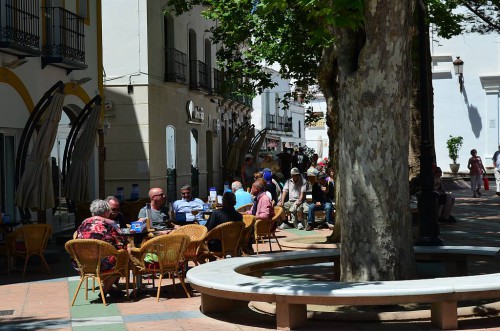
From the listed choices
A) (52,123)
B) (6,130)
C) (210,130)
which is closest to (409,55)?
(52,123)

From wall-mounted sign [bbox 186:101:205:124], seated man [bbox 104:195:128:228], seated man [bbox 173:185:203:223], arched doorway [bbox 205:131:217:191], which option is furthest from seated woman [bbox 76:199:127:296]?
arched doorway [bbox 205:131:217:191]

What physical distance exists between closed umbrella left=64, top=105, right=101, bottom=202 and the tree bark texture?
10195 mm

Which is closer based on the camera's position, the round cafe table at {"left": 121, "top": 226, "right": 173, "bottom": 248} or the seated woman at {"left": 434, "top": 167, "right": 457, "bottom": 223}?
the round cafe table at {"left": 121, "top": 226, "right": 173, "bottom": 248}

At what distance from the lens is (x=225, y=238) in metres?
13.0

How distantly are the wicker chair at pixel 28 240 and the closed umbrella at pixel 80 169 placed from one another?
4908 mm

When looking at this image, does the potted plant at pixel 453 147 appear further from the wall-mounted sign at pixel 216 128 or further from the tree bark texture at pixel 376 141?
the tree bark texture at pixel 376 141

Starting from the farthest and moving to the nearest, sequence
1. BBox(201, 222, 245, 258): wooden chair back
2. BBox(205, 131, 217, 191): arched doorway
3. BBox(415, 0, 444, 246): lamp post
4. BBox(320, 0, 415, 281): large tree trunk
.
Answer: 1. BBox(205, 131, 217, 191): arched doorway
2. BBox(415, 0, 444, 246): lamp post
3. BBox(201, 222, 245, 258): wooden chair back
4. BBox(320, 0, 415, 281): large tree trunk

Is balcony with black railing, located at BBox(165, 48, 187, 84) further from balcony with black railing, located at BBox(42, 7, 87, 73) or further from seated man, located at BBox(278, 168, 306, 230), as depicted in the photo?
seated man, located at BBox(278, 168, 306, 230)

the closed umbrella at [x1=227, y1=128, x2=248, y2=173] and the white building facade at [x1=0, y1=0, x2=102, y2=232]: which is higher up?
the white building facade at [x1=0, y1=0, x2=102, y2=232]

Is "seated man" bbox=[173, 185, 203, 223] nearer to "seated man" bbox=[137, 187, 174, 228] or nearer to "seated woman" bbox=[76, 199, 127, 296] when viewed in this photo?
"seated man" bbox=[137, 187, 174, 228]

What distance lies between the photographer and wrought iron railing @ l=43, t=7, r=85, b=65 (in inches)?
811

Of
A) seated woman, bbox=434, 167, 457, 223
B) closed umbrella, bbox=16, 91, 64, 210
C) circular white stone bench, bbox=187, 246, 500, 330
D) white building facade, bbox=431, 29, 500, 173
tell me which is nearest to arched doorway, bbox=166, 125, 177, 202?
seated woman, bbox=434, 167, 457, 223

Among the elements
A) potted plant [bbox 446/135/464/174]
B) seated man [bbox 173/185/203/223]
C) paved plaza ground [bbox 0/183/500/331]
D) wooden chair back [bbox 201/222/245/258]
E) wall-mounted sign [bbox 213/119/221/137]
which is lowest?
paved plaza ground [bbox 0/183/500/331]

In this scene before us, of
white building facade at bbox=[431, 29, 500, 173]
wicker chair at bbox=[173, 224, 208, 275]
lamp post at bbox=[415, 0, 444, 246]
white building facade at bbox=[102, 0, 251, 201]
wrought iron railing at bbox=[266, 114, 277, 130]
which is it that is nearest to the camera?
wicker chair at bbox=[173, 224, 208, 275]
